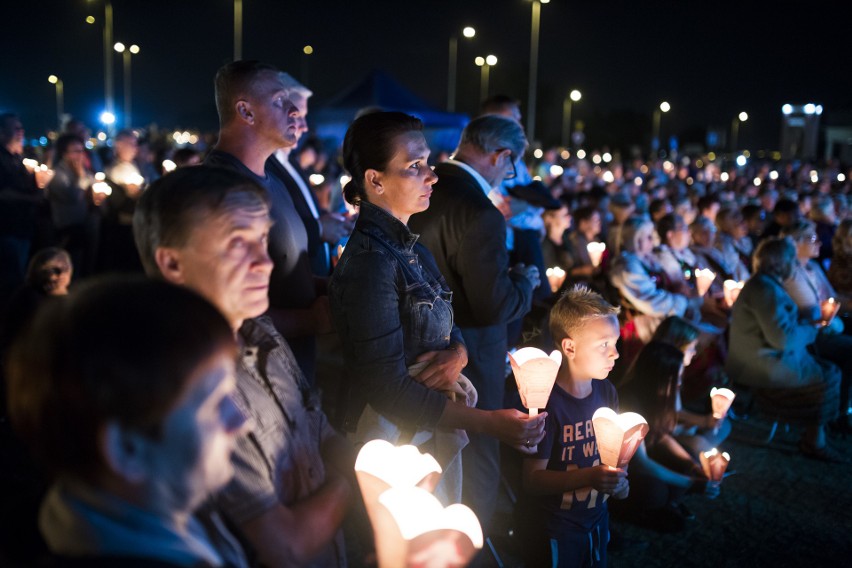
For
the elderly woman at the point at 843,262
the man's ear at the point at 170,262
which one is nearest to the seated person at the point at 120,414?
the man's ear at the point at 170,262

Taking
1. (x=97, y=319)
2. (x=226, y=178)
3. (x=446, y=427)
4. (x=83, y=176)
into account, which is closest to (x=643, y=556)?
(x=446, y=427)

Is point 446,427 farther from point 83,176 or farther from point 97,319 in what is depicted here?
point 83,176

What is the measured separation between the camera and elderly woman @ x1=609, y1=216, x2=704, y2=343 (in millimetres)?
5453

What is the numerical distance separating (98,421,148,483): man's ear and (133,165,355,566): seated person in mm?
440

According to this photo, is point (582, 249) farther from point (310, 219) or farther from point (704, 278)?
point (310, 219)

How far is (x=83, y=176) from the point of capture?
7.96 metres

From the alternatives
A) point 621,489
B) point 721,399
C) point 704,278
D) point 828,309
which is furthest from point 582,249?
point 621,489

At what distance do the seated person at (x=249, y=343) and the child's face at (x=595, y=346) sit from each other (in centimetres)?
161

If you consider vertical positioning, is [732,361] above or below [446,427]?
below

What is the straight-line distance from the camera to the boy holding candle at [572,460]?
2.98 meters

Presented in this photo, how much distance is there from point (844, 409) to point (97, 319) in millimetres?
6566

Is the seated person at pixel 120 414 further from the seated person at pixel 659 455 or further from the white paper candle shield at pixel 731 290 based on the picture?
the white paper candle shield at pixel 731 290

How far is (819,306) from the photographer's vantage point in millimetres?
5961

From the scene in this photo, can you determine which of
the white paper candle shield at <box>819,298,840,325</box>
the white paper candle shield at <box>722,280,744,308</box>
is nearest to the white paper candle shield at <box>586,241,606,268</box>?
the white paper candle shield at <box>722,280,744,308</box>
